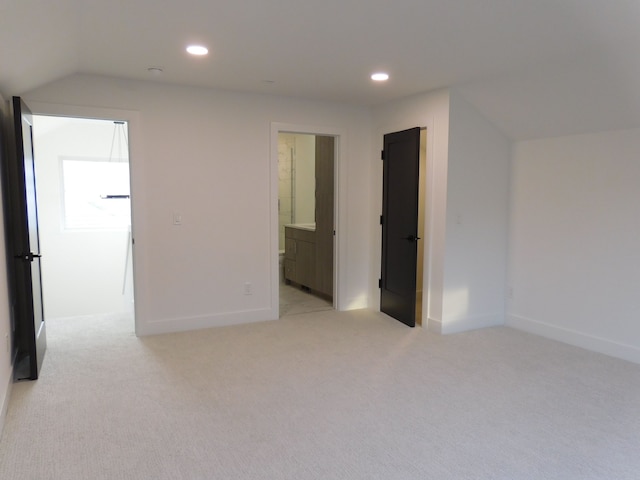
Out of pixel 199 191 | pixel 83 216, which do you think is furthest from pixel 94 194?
pixel 199 191

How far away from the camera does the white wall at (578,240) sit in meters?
3.65

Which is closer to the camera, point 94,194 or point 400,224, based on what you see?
point 400,224

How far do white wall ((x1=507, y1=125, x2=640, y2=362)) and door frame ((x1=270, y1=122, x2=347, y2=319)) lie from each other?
5.76ft

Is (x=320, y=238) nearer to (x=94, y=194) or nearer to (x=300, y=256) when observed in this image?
(x=300, y=256)

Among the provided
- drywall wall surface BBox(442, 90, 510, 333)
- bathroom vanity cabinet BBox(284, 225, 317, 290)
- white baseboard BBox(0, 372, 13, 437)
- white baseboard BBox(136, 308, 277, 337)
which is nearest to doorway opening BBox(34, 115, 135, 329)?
bathroom vanity cabinet BBox(284, 225, 317, 290)

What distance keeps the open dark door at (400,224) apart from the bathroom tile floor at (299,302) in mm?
805

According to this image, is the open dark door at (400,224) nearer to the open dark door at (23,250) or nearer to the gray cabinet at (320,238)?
the gray cabinet at (320,238)

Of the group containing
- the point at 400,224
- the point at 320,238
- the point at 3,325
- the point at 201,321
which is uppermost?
the point at 400,224

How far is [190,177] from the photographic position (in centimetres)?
426

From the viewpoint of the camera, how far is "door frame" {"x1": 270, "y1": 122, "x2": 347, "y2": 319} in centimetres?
462

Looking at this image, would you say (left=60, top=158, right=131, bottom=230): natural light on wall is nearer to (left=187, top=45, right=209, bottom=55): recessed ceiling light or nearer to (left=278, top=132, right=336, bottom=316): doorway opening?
(left=278, top=132, right=336, bottom=316): doorway opening

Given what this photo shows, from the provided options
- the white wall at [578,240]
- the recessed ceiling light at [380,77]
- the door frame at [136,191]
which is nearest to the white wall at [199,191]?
the door frame at [136,191]

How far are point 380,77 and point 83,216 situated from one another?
208 inches

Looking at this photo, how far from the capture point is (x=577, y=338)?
4.01 meters
